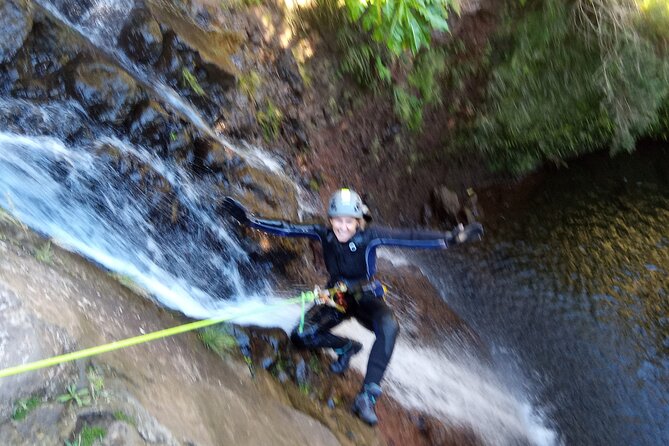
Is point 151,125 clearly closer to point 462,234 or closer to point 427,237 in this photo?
point 427,237

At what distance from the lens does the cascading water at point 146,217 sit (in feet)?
15.7

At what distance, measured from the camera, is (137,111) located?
18.4 ft

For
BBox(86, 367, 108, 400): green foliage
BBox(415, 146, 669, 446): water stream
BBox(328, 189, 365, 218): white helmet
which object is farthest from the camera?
BBox(415, 146, 669, 446): water stream

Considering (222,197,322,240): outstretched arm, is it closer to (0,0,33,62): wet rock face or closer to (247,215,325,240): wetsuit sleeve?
A: (247,215,325,240): wetsuit sleeve

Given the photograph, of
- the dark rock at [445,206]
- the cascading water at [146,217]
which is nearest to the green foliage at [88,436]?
the cascading water at [146,217]

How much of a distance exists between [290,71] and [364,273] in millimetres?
4205

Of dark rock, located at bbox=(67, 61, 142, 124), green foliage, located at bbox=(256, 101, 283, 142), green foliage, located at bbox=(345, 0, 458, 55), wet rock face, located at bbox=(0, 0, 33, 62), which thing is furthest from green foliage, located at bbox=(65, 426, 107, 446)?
green foliage, located at bbox=(345, 0, 458, 55)

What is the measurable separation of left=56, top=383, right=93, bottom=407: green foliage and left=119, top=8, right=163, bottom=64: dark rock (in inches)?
168

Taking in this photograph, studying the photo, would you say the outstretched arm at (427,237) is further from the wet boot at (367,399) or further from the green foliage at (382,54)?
the green foliage at (382,54)

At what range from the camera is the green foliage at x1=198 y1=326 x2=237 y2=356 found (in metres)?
4.33

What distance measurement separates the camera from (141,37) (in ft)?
19.4

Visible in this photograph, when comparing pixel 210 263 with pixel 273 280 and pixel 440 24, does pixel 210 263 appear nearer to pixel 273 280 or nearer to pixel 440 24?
pixel 273 280

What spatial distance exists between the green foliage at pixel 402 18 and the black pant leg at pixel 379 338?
3260 millimetres

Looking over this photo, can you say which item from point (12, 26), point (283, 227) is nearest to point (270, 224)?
point (283, 227)
